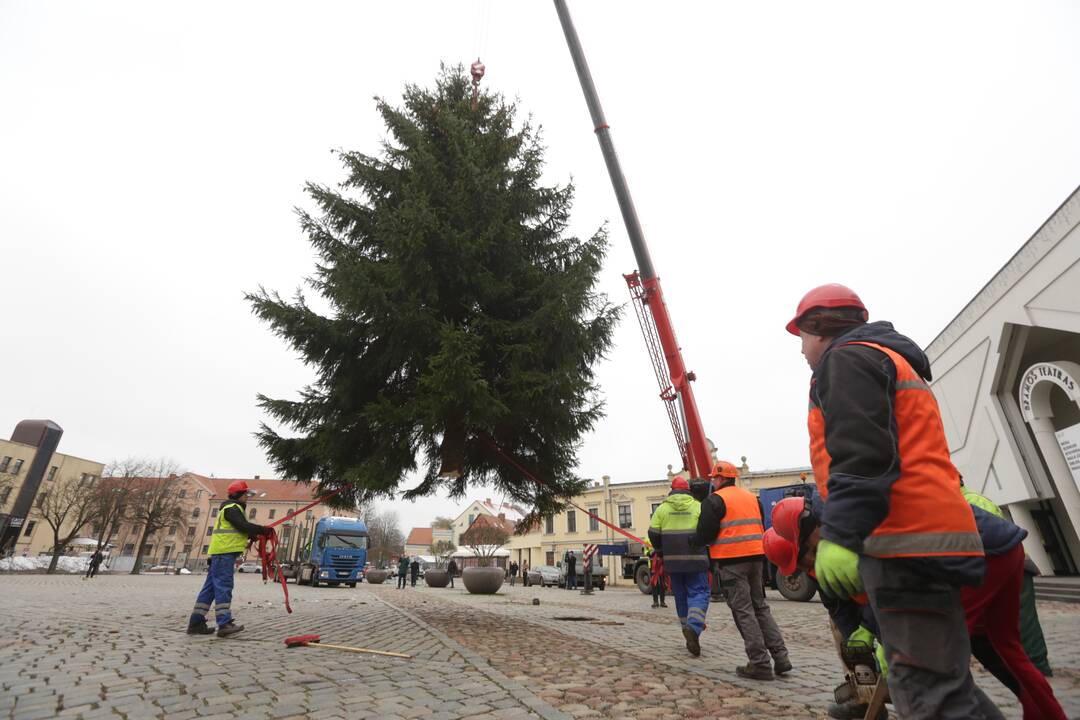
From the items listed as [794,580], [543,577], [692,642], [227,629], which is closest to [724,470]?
[692,642]

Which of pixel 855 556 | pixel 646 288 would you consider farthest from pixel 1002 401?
pixel 855 556

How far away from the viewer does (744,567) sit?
15.4ft

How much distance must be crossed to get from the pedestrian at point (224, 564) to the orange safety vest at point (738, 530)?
17.0 ft

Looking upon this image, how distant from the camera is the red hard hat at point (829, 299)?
2.21 m

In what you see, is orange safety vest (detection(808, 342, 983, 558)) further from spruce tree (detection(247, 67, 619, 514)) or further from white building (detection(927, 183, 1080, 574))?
white building (detection(927, 183, 1080, 574))

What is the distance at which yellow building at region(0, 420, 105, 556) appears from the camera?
4278 cm

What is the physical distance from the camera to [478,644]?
5566 mm

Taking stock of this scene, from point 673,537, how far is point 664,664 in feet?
4.31

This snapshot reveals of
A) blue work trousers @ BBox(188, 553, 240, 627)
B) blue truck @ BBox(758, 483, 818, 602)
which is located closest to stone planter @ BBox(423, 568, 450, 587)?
blue truck @ BBox(758, 483, 818, 602)

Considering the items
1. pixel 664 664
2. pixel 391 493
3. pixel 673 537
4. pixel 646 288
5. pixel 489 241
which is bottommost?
pixel 664 664

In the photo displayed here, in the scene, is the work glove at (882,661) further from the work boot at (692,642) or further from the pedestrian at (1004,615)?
the work boot at (692,642)

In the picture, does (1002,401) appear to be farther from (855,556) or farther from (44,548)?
(44,548)

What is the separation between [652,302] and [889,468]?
10.9m

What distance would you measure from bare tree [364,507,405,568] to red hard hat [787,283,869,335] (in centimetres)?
6186
